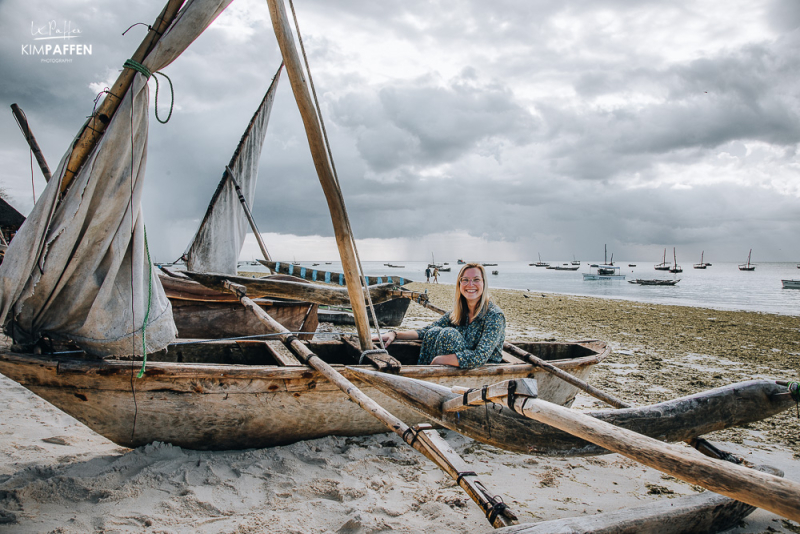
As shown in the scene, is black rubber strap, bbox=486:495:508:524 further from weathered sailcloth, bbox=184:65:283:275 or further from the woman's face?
weathered sailcloth, bbox=184:65:283:275

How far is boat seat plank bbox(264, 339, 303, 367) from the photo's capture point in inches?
150

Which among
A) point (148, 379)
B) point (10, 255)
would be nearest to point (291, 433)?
point (148, 379)

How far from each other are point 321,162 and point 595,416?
3204 mm

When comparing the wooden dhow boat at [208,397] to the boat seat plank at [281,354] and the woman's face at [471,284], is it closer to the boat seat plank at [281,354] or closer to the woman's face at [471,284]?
the boat seat plank at [281,354]

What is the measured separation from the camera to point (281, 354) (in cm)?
402

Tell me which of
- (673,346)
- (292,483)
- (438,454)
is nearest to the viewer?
(438,454)

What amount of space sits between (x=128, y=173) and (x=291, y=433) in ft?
8.32

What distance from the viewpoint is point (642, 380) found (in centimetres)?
677

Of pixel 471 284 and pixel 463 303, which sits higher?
pixel 471 284

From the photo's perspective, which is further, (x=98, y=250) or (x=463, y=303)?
(x=463, y=303)

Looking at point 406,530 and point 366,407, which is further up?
point 366,407

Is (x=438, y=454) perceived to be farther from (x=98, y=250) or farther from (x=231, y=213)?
(x=231, y=213)

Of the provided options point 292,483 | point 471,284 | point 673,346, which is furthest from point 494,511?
point 673,346

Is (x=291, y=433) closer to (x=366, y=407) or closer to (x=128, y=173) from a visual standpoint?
(x=366, y=407)
